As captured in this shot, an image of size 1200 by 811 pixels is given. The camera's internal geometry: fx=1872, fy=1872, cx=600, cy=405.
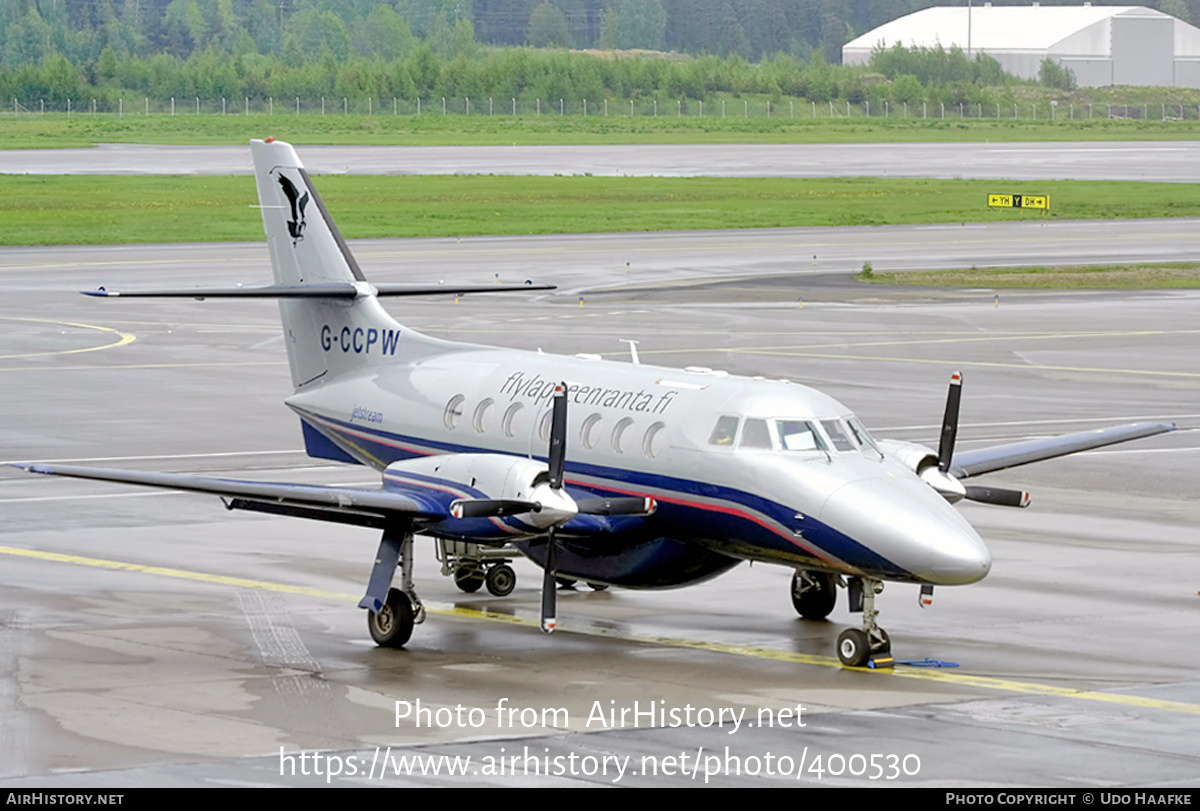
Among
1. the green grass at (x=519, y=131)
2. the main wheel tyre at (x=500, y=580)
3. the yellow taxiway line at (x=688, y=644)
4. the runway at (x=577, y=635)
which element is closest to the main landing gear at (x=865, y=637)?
the yellow taxiway line at (x=688, y=644)

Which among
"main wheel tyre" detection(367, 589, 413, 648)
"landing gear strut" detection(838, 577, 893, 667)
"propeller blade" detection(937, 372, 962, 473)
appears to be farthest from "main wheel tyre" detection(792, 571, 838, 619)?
"main wheel tyre" detection(367, 589, 413, 648)

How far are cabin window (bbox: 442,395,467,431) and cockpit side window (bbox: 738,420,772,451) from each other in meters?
4.39

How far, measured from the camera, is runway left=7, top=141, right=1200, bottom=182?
122 m

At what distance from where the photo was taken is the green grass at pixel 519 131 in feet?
538

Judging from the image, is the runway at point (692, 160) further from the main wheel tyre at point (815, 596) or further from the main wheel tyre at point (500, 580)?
the main wheel tyre at point (815, 596)

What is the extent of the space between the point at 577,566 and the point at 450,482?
70.2 inches

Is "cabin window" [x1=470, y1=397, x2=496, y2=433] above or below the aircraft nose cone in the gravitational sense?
above

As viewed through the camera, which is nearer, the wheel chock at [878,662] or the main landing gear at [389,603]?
the wheel chock at [878,662]

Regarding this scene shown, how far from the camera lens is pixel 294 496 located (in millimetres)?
20047

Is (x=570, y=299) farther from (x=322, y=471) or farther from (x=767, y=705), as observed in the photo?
(x=767, y=705)

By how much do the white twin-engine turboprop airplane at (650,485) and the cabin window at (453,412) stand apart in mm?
27

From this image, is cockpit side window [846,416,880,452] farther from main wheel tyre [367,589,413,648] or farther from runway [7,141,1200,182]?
runway [7,141,1200,182]

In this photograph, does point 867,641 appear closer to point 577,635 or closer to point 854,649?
point 854,649

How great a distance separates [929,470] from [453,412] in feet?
19.2
